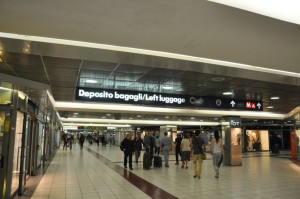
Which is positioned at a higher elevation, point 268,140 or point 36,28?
point 36,28

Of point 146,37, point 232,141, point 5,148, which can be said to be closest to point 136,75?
point 5,148

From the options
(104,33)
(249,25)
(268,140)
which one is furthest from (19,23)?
(268,140)

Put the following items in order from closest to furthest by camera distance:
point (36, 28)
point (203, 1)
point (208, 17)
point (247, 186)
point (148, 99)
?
1. point (203, 1)
2. point (208, 17)
3. point (36, 28)
4. point (247, 186)
5. point (148, 99)

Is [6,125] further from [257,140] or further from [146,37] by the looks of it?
[257,140]

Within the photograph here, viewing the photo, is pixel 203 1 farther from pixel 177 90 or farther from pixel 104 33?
pixel 177 90

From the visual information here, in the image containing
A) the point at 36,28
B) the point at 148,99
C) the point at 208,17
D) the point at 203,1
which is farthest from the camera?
the point at 148,99

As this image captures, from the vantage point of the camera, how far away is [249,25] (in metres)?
3.53

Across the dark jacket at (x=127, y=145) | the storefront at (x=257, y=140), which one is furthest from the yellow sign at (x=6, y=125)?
the storefront at (x=257, y=140)

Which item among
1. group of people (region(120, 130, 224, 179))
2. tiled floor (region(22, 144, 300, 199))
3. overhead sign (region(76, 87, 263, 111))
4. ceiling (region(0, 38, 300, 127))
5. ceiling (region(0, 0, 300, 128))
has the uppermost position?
ceiling (region(0, 38, 300, 127))

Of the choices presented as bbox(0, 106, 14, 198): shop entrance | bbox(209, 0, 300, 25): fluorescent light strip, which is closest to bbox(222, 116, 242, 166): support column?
bbox(0, 106, 14, 198): shop entrance

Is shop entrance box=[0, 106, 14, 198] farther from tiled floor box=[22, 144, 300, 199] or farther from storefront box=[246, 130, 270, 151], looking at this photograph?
storefront box=[246, 130, 270, 151]

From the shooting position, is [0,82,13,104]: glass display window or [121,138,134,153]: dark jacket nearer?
[0,82,13,104]: glass display window

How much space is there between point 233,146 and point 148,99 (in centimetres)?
644

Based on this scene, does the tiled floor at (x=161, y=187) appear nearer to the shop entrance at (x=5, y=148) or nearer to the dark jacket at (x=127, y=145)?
the shop entrance at (x=5, y=148)
